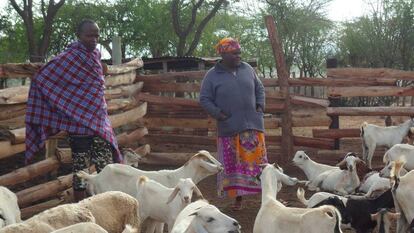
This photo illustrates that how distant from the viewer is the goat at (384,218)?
215 inches

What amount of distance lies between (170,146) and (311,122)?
9.79 feet

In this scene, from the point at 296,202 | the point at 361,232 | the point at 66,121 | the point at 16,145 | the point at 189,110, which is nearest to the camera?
the point at 361,232

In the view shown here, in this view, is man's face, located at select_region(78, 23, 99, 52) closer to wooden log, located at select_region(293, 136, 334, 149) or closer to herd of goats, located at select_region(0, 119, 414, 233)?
herd of goats, located at select_region(0, 119, 414, 233)

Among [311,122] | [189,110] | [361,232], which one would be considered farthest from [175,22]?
[361,232]

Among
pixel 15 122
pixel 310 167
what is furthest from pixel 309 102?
pixel 15 122

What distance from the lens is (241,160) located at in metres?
6.91

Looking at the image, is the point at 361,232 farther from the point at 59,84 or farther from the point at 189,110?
the point at 189,110

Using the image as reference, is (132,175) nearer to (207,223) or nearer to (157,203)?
(157,203)

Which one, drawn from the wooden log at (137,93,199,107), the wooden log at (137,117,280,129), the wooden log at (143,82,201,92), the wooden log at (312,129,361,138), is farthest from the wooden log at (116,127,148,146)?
the wooden log at (312,129,361,138)

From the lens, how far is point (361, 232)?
5.73m

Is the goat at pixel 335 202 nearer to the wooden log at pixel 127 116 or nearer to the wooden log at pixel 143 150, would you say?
the wooden log at pixel 127 116

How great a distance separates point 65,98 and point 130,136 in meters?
3.88

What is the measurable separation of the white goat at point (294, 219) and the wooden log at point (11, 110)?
10.5 ft

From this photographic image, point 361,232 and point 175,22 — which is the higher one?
point 175,22
